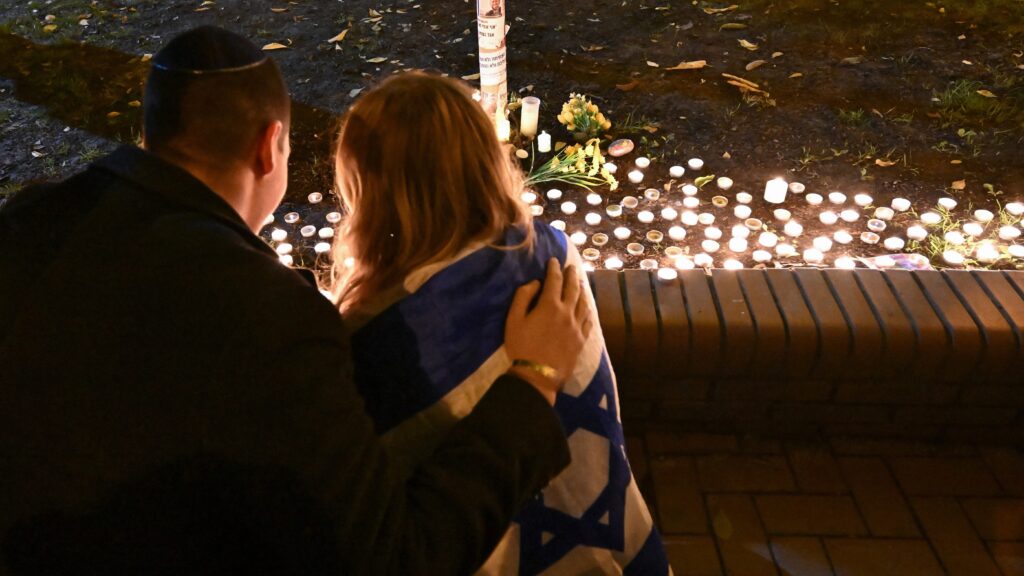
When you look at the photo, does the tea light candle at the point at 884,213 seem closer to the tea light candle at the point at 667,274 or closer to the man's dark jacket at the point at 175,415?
the tea light candle at the point at 667,274

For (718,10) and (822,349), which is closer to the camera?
(822,349)

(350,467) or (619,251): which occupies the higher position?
(350,467)

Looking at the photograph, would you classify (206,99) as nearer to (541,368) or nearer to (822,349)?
(541,368)

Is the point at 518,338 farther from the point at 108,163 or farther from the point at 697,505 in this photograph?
the point at 697,505

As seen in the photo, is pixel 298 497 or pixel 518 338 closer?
pixel 298 497

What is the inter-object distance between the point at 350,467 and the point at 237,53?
0.86 meters

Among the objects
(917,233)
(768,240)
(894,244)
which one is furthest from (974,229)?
(768,240)

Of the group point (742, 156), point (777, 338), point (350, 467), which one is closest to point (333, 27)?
point (742, 156)

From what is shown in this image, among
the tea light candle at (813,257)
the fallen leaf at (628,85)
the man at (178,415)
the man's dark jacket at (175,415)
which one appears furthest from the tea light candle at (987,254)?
the man's dark jacket at (175,415)

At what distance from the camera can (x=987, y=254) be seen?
116 inches

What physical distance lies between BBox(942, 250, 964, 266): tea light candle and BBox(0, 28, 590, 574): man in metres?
2.56

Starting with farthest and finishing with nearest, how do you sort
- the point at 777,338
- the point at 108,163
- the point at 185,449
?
1. the point at 777,338
2. the point at 108,163
3. the point at 185,449

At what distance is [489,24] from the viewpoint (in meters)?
3.28

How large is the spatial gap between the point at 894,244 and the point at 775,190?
1.77ft
